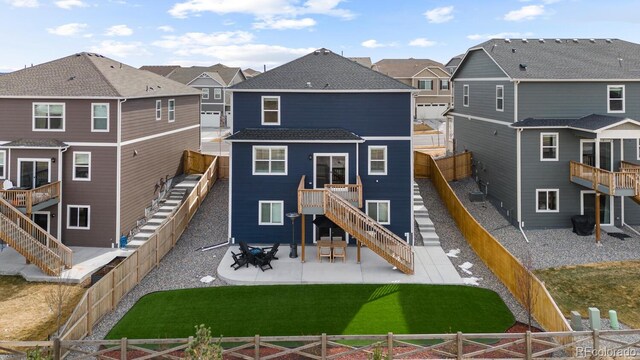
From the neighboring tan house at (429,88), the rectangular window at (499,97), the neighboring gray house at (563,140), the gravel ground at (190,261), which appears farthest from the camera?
the neighboring tan house at (429,88)

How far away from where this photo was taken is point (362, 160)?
22.5 metres

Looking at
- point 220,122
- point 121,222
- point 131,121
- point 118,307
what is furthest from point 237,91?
point 220,122

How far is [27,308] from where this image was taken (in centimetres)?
1595

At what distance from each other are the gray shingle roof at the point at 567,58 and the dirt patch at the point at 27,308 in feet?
73.9

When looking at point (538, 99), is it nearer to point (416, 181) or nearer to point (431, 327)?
point (416, 181)

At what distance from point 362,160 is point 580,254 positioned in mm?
10464

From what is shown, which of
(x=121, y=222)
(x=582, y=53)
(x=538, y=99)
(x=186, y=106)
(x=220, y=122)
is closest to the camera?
(x=121, y=222)

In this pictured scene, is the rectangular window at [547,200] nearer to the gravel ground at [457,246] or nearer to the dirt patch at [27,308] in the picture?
the gravel ground at [457,246]

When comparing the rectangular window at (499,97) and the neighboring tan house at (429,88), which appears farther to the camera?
the neighboring tan house at (429,88)

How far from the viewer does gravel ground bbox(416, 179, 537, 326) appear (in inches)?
643

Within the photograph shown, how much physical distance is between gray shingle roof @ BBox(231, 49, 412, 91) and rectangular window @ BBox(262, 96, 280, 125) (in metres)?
0.59

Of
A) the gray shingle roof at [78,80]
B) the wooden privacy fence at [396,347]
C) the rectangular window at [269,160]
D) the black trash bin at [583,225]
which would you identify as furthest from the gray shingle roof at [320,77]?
the wooden privacy fence at [396,347]

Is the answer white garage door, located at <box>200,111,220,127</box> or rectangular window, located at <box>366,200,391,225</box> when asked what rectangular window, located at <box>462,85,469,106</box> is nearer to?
rectangular window, located at <box>366,200,391,225</box>

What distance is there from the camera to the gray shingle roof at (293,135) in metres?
21.7
